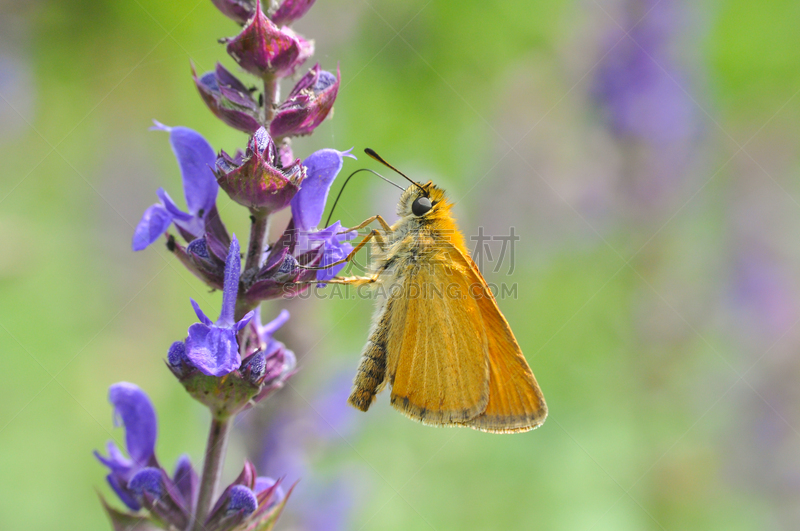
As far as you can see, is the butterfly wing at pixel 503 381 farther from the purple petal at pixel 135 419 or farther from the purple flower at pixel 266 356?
the purple petal at pixel 135 419

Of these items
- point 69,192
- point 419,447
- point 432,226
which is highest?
point 432,226

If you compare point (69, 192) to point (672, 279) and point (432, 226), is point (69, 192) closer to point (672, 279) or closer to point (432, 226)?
point (432, 226)

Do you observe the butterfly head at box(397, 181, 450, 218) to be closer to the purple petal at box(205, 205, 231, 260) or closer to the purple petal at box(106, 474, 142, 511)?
the purple petal at box(205, 205, 231, 260)

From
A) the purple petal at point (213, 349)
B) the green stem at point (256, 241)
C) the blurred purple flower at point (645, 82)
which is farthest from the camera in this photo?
the blurred purple flower at point (645, 82)

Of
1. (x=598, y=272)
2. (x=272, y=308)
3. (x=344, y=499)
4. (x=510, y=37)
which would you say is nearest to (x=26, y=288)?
(x=272, y=308)

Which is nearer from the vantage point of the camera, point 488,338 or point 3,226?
point 488,338

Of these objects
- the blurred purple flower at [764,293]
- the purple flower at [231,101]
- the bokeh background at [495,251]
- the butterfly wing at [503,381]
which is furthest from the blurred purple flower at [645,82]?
the purple flower at [231,101]
